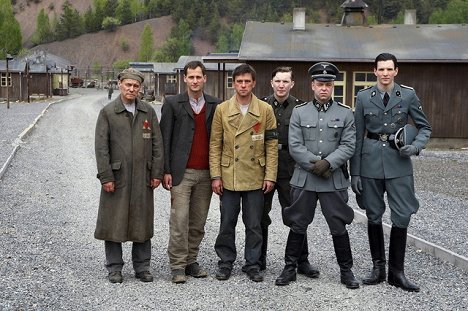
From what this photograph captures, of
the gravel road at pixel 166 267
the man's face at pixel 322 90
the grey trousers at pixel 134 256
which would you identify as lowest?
the gravel road at pixel 166 267

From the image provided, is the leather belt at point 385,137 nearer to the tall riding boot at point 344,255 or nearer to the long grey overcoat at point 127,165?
the tall riding boot at point 344,255

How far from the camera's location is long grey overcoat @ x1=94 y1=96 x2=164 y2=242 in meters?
6.25

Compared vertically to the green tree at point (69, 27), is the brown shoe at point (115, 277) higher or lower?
lower

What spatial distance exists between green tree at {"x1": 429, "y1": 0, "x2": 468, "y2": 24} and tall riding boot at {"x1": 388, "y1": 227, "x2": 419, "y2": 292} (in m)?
94.6

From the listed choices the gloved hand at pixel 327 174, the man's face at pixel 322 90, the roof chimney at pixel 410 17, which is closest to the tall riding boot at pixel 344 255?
the gloved hand at pixel 327 174

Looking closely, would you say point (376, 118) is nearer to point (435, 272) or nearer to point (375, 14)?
point (435, 272)

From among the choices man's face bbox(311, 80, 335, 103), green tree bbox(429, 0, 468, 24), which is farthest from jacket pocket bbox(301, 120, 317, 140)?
green tree bbox(429, 0, 468, 24)

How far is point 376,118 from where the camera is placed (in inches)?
247

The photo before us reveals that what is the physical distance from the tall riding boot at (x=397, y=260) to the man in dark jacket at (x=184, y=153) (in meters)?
1.73

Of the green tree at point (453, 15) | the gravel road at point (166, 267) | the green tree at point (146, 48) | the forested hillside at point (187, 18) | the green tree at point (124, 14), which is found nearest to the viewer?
the gravel road at point (166, 267)

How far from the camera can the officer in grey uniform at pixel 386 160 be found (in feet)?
20.4

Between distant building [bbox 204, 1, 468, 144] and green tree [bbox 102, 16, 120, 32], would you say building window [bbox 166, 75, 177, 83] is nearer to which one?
distant building [bbox 204, 1, 468, 144]

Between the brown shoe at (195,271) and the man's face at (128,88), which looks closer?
the man's face at (128,88)

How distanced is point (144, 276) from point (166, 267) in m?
0.58
